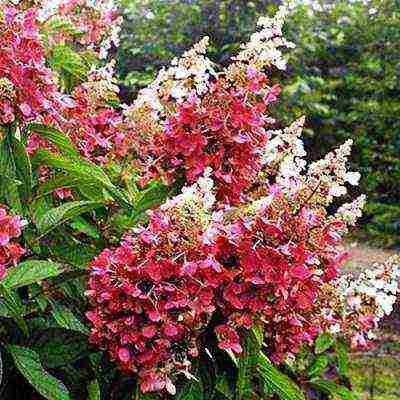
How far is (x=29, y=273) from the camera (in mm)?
1591

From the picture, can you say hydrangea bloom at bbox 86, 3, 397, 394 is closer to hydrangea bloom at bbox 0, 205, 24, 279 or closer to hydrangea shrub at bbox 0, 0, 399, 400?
hydrangea shrub at bbox 0, 0, 399, 400

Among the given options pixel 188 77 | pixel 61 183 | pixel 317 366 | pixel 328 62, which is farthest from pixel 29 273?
pixel 328 62

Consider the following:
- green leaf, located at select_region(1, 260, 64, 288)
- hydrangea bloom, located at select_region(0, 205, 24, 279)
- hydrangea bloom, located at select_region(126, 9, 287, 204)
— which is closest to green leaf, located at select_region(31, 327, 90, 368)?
green leaf, located at select_region(1, 260, 64, 288)

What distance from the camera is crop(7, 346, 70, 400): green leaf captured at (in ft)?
5.29

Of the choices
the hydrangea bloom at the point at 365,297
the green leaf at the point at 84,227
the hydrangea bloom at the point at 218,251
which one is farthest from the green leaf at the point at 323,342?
the green leaf at the point at 84,227

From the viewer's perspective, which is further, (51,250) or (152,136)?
(152,136)

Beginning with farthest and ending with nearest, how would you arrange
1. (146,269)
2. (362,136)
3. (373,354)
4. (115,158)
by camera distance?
1. (362,136)
2. (373,354)
3. (115,158)
4. (146,269)

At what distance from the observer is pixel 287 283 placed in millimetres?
1563

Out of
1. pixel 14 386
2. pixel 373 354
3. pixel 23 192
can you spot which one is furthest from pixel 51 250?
pixel 373 354

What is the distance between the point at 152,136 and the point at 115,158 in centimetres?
29

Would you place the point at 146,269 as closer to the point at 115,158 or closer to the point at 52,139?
the point at 52,139

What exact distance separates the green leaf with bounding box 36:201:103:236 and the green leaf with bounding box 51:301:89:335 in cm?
16

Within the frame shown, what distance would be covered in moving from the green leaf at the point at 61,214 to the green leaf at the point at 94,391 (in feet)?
0.99

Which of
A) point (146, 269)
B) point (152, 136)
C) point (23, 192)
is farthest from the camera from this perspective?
point (152, 136)
